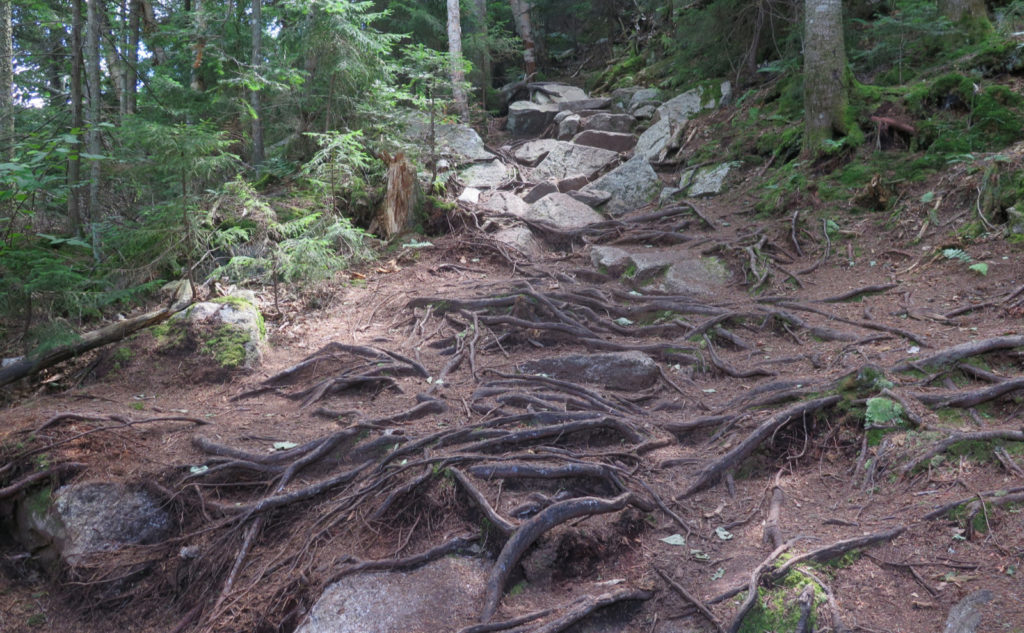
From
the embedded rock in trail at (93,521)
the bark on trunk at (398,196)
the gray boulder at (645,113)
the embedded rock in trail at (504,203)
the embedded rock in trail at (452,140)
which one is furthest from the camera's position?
the gray boulder at (645,113)

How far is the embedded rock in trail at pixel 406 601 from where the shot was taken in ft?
12.7

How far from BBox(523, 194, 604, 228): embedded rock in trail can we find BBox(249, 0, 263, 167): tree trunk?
5.53 metres

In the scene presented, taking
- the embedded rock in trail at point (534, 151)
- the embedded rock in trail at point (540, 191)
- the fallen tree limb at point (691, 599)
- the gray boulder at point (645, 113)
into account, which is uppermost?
the gray boulder at point (645, 113)

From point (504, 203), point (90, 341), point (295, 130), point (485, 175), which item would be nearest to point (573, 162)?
point (485, 175)

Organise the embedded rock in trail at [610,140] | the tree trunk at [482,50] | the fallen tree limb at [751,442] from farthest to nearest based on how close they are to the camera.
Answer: the tree trunk at [482,50], the embedded rock in trail at [610,140], the fallen tree limb at [751,442]

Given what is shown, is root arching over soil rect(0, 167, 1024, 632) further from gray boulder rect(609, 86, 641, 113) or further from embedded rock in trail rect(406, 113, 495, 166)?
gray boulder rect(609, 86, 641, 113)

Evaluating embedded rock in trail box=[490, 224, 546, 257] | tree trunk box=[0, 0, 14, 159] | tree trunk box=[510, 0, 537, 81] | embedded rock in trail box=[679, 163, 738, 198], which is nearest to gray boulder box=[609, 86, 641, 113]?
tree trunk box=[510, 0, 537, 81]

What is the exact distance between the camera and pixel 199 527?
16.7 feet

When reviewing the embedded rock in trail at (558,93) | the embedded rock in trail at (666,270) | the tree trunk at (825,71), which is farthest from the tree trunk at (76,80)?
the embedded rock in trail at (558,93)

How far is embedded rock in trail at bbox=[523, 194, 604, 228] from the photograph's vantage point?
12.1m

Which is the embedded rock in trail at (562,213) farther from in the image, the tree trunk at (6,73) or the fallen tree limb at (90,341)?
the tree trunk at (6,73)

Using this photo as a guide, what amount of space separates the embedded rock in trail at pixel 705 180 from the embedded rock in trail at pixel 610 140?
10.7 feet

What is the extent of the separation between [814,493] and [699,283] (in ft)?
15.9

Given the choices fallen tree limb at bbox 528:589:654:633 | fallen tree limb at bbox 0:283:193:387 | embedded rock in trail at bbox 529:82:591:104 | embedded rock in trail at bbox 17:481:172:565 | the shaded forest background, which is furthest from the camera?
embedded rock in trail at bbox 529:82:591:104
